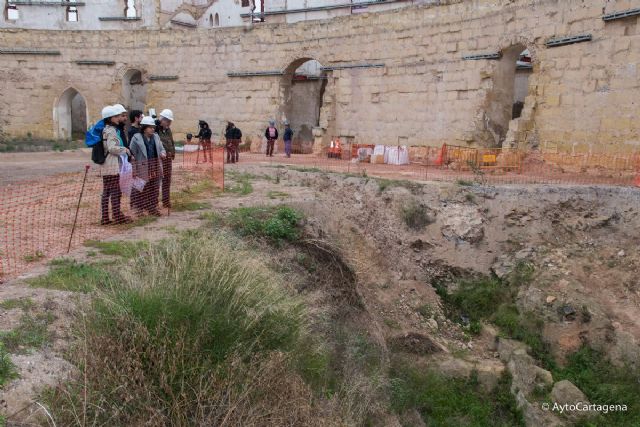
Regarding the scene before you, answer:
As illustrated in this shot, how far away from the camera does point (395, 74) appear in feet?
56.4

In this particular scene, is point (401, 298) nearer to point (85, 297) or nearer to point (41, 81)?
point (85, 297)

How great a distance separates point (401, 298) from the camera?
934cm

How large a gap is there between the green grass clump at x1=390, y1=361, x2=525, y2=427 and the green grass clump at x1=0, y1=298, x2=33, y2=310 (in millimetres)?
4476

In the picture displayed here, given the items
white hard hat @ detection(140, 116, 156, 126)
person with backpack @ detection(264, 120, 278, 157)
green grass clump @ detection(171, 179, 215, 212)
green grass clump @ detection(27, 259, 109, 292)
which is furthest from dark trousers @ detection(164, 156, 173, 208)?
person with backpack @ detection(264, 120, 278, 157)

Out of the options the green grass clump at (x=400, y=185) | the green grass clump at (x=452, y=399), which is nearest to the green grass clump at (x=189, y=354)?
the green grass clump at (x=452, y=399)

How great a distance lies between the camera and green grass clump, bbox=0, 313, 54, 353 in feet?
12.6

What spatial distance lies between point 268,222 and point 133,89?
20510 mm

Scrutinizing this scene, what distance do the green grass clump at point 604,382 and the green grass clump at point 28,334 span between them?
6667mm

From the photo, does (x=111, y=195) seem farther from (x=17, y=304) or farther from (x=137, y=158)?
(x=17, y=304)

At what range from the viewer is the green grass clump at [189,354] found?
3.30 m

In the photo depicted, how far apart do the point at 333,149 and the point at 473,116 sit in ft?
17.4

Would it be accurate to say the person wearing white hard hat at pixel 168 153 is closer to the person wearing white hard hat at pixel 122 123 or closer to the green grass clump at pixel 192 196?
the green grass clump at pixel 192 196

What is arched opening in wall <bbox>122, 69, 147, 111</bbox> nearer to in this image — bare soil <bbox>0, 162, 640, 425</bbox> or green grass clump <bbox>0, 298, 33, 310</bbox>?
bare soil <bbox>0, 162, 640, 425</bbox>

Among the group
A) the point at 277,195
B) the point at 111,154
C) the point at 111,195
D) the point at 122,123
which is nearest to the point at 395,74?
the point at 277,195
